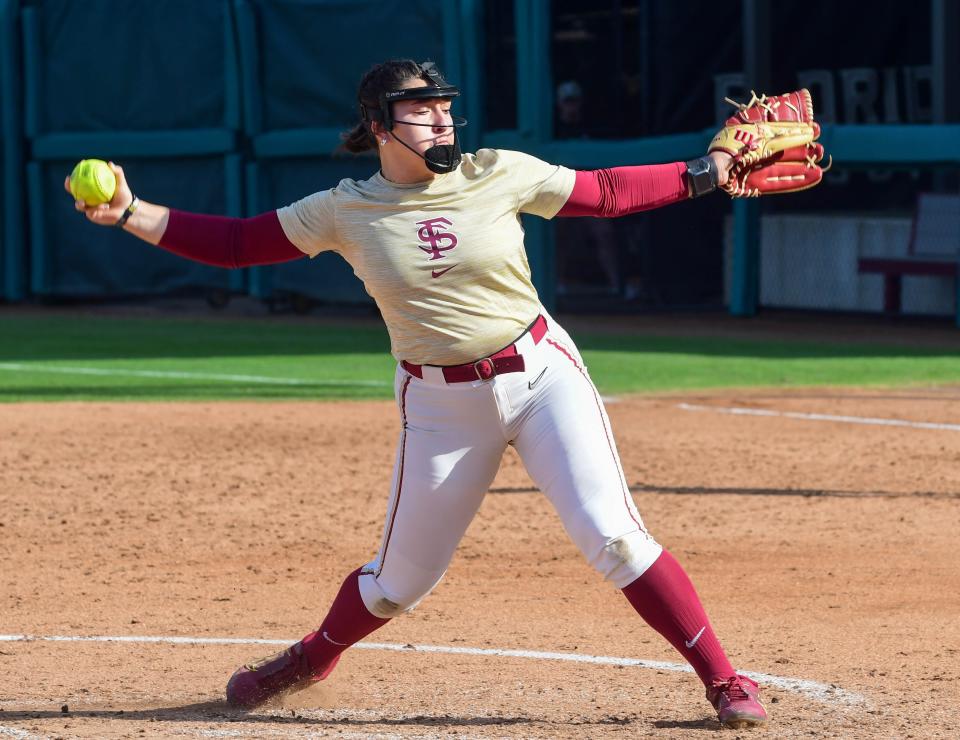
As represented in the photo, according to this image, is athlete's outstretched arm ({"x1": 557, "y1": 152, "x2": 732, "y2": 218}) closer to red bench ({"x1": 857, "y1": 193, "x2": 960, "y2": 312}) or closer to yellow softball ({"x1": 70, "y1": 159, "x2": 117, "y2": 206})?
yellow softball ({"x1": 70, "y1": 159, "x2": 117, "y2": 206})

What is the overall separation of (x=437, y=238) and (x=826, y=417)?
6.85m

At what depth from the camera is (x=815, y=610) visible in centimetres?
595

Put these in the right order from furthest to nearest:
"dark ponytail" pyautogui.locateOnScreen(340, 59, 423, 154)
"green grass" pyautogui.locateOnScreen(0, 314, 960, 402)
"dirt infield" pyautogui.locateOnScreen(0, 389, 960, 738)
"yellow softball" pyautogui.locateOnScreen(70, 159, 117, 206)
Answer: "green grass" pyautogui.locateOnScreen(0, 314, 960, 402) → "dirt infield" pyautogui.locateOnScreen(0, 389, 960, 738) → "dark ponytail" pyautogui.locateOnScreen(340, 59, 423, 154) → "yellow softball" pyautogui.locateOnScreen(70, 159, 117, 206)

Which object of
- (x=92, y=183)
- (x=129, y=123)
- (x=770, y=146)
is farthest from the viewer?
(x=129, y=123)

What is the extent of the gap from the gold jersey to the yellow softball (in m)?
0.48

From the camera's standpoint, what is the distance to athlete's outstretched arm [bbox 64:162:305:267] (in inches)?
169

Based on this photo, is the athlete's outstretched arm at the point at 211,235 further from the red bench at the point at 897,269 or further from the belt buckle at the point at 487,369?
the red bench at the point at 897,269

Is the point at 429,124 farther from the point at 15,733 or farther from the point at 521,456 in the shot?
the point at 15,733

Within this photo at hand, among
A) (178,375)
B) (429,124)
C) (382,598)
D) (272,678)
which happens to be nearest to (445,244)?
(429,124)

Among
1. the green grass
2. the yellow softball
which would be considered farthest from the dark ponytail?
the green grass

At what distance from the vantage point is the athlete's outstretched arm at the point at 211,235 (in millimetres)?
4301

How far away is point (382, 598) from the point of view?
4484 millimetres

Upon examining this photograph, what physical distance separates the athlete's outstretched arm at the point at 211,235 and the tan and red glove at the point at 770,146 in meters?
1.32

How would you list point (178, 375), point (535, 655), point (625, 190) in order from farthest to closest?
point (178, 375)
point (535, 655)
point (625, 190)
